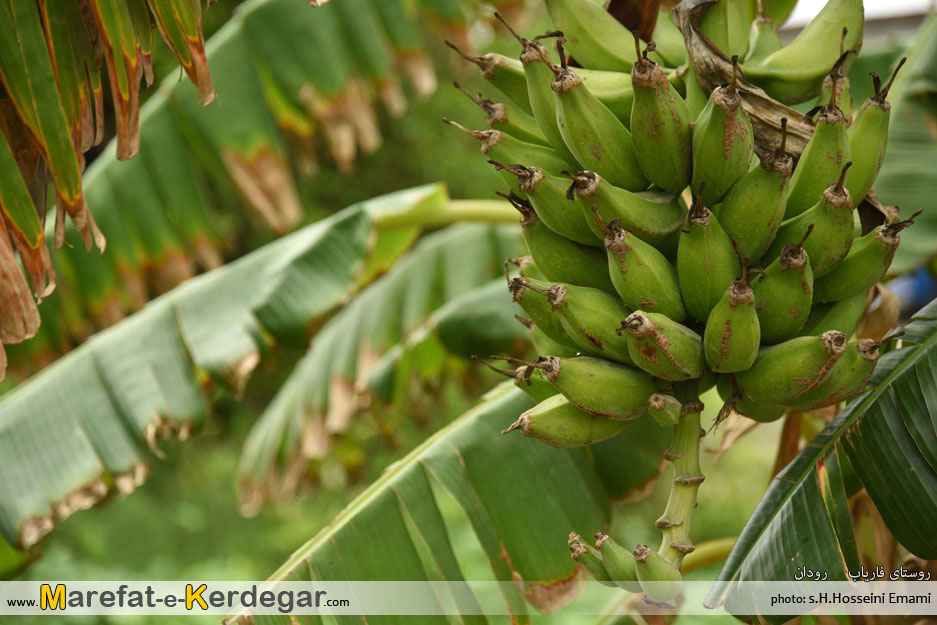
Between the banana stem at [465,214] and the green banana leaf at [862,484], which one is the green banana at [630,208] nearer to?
the green banana leaf at [862,484]

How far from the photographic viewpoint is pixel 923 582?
0.99 meters

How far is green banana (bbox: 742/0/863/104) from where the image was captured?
0.79m

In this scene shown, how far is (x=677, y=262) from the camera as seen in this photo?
70 cm

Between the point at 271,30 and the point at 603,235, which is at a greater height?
the point at 271,30

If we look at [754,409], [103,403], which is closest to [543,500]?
[754,409]

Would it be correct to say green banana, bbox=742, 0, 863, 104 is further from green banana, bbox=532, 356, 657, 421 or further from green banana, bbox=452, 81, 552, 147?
green banana, bbox=532, 356, 657, 421

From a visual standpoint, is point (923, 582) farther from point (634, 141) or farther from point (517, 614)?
point (634, 141)

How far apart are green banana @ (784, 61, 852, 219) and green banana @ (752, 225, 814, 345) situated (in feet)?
Answer: 0.26

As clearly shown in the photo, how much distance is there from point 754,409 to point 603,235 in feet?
0.81

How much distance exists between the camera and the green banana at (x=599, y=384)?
68cm

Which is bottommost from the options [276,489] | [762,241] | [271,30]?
Result: [276,489]

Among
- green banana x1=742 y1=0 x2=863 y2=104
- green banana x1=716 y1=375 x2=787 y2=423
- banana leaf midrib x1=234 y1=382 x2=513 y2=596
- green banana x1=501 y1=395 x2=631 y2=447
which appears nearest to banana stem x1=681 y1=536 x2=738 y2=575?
banana leaf midrib x1=234 y1=382 x2=513 y2=596

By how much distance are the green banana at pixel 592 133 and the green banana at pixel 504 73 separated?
104 millimetres

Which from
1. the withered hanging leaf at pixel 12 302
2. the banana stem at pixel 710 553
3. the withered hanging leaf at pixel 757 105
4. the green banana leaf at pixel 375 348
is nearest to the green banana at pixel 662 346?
the withered hanging leaf at pixel 757 105
